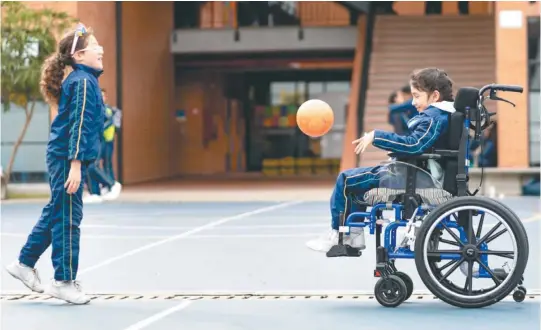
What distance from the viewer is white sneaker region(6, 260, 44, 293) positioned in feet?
22.9

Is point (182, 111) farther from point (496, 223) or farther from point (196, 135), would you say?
point (496, 223)

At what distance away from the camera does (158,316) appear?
245 inches

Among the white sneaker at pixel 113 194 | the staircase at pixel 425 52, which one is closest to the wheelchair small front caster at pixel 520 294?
the white sneaker at pixel 113 194

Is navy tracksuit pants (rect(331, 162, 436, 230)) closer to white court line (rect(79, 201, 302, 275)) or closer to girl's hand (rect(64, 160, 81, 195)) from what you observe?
girl's hand (rect(64, 160, 81, 195))

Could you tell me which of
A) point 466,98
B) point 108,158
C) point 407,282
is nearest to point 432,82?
point 466,98

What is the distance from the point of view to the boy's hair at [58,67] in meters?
6.90

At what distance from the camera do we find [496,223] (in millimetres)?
6395

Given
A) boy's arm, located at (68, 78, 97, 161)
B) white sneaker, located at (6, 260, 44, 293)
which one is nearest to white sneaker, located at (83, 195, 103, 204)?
white sneaker, located at (6, 260, 44, 293)

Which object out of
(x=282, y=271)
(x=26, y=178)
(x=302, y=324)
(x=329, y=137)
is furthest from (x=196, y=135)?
(x=302, y=324)

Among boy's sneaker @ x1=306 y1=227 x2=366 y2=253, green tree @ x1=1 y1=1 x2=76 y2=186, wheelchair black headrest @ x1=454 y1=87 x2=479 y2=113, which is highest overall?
green tree @ x1=1 y1=1 x2=76 y2=186

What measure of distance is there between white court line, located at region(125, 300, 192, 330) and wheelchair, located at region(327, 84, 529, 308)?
1.00 metres

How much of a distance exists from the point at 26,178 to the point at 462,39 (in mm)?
11799

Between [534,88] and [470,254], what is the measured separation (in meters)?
15.7

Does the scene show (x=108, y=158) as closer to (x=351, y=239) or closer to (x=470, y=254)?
(x=351, y=239)
